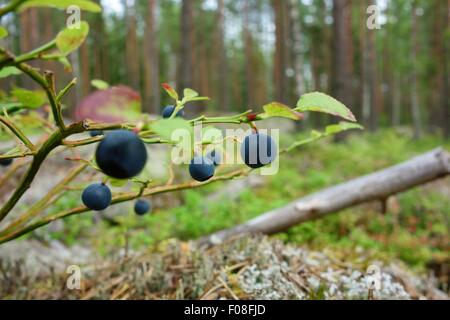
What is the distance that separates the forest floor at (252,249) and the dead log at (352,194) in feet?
0.64

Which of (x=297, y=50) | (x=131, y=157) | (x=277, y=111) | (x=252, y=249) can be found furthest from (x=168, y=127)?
(x=297, y=50)

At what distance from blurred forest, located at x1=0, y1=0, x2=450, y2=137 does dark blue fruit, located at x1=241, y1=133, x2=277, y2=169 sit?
7.00 meters

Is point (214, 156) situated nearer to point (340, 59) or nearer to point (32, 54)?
point (32, 54)

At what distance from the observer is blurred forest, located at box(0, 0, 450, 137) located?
9109mm

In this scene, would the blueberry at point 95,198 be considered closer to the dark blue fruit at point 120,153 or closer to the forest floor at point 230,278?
the dark blue fruit at point 120,153

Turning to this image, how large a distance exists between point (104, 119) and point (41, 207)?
2.88 feet

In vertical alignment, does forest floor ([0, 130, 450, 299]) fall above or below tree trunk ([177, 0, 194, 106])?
below

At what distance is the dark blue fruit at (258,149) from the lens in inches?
25.6

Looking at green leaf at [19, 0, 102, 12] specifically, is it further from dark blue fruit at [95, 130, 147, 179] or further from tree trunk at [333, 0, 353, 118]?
tree trunk at [333, 0, 353, 118]

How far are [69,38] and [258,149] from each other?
0.33 m

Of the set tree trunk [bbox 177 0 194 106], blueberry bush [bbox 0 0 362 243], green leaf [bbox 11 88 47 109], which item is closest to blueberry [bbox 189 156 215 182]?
blueberry bush [bbox 0 0 362 243]

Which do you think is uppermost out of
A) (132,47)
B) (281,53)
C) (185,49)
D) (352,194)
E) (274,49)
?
(132,47)

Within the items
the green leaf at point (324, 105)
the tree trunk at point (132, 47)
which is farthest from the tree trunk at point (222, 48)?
the green leaf at point (324, 105)

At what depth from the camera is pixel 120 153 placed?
1.60 ft
